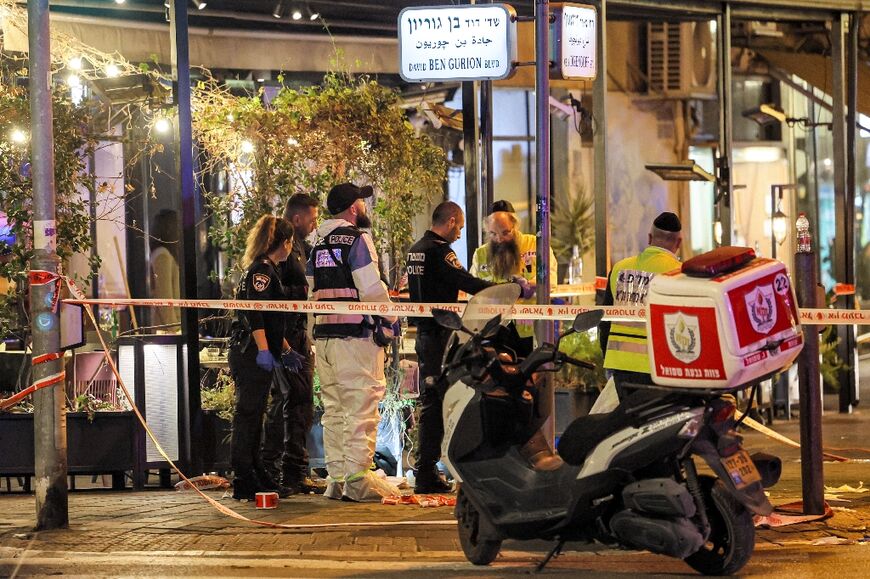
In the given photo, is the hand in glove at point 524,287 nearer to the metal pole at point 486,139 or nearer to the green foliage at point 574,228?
the metal pole at point 486,139

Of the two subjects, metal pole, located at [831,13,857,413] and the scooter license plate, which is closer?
the scooter license plate

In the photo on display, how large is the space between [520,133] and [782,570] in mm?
13212

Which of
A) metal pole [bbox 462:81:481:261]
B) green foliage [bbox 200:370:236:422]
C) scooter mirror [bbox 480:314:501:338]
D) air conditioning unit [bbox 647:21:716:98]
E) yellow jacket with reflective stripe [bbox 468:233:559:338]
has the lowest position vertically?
green foliage [bbox 200:370:236:422]

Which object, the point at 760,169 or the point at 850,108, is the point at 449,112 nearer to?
the point at 850,108

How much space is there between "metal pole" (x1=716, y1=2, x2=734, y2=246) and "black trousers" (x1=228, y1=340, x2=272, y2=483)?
21.6ft

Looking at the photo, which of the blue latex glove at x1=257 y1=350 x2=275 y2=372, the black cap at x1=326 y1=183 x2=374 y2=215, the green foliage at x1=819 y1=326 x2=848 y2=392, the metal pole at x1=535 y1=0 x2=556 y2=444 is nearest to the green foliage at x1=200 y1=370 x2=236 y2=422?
the blue latex glove at x1=257 y1=350 x2=275 y2=372

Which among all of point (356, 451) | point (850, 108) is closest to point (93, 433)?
point (356, 451)

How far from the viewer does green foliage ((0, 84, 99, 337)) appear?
31.5 ft

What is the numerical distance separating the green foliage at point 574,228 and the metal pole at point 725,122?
13.7 ft

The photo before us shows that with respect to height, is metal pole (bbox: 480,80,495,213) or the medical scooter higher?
metal pole (bbox: 480,80,495,213)

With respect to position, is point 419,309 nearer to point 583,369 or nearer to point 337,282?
point 337,282

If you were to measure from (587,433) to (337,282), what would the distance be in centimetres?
305

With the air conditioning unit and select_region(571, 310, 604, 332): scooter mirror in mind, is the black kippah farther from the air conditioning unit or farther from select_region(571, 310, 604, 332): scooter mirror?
the air conditioning unit

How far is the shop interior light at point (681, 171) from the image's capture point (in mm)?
14945
